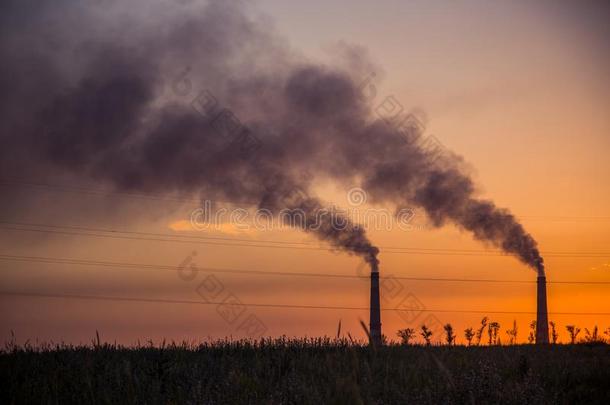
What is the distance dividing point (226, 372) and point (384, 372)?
101 inches

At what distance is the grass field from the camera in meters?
7.91

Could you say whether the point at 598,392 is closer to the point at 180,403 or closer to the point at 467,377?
the point at 467,377

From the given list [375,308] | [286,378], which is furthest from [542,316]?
[286,378]

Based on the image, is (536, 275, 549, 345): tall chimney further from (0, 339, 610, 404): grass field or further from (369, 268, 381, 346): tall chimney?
(0, 339, 610, 404): grass field

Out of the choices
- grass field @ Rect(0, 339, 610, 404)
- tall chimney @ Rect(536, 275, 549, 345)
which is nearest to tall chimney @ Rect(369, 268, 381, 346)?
tall chimney @ Rect(536, 275, 549, 345)

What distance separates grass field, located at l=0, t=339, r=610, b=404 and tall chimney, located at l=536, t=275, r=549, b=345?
31.0 meters

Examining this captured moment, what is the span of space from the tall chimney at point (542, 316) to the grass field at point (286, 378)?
102 feet

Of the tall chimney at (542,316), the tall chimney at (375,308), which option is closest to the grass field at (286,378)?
the tall chimney at (375,308)

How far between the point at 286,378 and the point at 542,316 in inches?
1568

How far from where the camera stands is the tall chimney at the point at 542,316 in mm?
42031

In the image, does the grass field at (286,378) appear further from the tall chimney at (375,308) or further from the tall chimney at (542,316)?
the tall chimney at (542,316)

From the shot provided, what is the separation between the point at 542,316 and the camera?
147 feet

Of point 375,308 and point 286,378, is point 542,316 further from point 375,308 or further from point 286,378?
point 286,378

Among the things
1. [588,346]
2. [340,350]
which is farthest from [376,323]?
[340,350]
